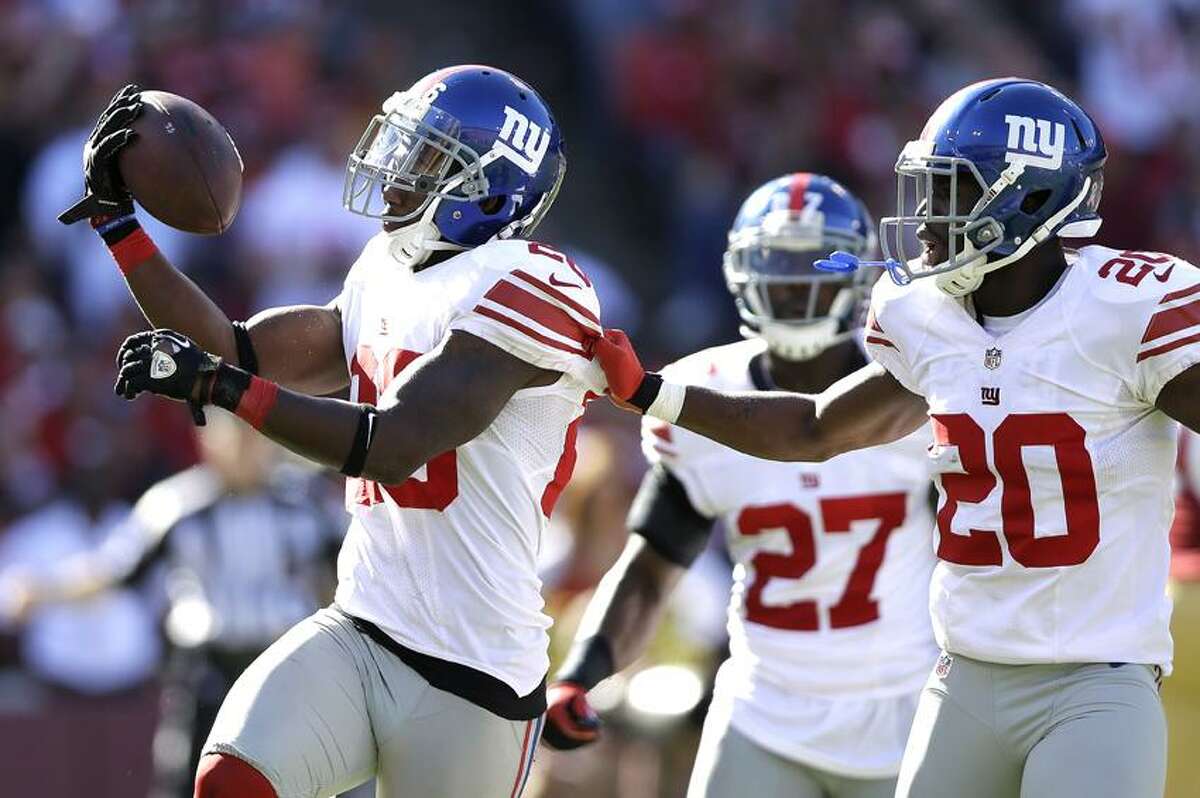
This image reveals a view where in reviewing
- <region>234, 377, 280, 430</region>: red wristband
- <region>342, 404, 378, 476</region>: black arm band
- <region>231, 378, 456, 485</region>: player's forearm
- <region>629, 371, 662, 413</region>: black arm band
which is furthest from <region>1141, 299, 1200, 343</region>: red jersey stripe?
<region>234, 377, 280, 430</region>: red wristband

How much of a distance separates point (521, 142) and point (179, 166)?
A: 0.65m

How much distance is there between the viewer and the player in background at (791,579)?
4383mm

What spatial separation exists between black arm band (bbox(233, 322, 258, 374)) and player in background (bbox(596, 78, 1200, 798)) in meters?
1.23

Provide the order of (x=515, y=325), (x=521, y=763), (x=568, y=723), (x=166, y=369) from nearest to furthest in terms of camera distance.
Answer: (x=166, y=369), (x=515, y=325), (x=521, y=763), (x=568, y=723)

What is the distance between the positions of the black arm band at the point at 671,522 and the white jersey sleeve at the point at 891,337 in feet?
3.04

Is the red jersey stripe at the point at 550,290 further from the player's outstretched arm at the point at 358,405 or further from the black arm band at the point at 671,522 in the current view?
the black arm band at the point at 671,522

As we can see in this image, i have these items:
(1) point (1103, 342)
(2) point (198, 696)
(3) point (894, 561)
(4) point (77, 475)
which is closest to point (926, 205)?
(1) point (1103, 342)

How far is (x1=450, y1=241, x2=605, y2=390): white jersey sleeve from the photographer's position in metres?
3.66

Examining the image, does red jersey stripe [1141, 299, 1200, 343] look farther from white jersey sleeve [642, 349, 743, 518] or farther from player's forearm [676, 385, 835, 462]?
white jersey sleeve [642, 349, 743, 518]

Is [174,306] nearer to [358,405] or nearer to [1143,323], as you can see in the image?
[358,405]

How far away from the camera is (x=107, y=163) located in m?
3.94

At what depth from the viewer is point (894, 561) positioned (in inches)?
177

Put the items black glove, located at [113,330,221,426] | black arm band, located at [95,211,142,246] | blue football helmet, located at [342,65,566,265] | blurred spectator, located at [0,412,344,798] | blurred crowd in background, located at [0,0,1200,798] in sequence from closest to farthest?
black glove, located at [113,330,221,426] → blue football helmet, located at [342,65,566,265] → black arm band, located at [95,211,142,246] → blurred spectator, located at [0,412,344,798] → blurred crowd in background, located at [0,0,1200,798]

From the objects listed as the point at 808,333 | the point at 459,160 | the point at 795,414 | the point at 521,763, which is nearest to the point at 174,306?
the point at 459,160
